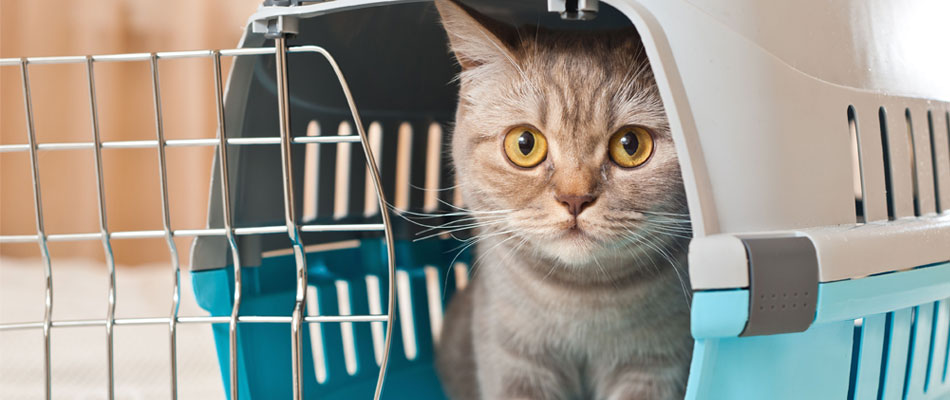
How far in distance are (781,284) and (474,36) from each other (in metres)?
0.53

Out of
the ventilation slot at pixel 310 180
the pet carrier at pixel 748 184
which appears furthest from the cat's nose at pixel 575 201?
the ventilation slot at pixel 310 180

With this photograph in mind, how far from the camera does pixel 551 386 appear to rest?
1089 mm

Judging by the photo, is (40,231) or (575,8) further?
(40,231)

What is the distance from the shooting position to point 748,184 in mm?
706

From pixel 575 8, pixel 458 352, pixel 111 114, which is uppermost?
pixel 111 114

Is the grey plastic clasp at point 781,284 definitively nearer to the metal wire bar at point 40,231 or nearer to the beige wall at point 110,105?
the metal wire bar at point 40,231

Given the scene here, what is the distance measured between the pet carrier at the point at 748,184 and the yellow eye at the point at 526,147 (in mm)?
170

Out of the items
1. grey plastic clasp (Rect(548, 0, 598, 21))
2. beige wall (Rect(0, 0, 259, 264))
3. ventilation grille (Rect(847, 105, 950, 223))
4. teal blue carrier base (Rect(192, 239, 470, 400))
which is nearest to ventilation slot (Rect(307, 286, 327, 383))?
teal blue carrier base (Rect(192, 239, 470, 400))

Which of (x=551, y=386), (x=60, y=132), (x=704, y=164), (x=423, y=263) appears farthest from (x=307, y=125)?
(x=60, y=132)

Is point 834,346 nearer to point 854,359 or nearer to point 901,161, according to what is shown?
point 854,359

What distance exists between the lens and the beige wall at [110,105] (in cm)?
318

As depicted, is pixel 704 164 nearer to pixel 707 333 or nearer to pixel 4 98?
pixel 707 333

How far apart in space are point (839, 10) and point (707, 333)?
433 mm

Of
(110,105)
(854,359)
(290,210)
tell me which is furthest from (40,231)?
(110,105)
